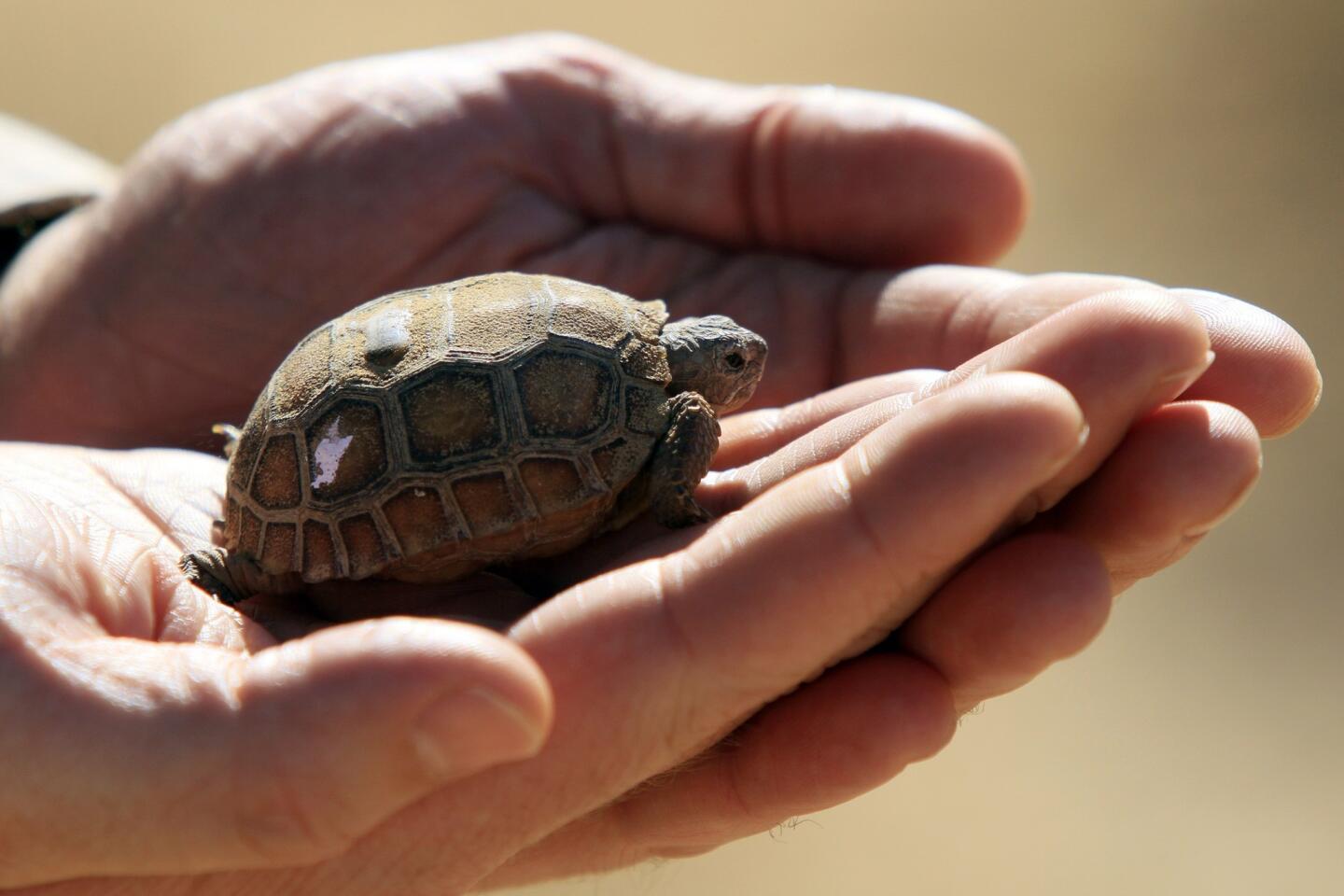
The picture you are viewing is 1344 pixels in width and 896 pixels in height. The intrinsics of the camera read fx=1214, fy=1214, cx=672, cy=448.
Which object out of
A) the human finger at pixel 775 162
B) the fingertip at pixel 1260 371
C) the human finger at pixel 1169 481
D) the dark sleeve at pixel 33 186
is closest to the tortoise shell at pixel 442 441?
the human finger at pixel 1169 481

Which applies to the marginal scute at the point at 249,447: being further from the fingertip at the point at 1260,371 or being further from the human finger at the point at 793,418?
the fingertip at the point at 1260,371

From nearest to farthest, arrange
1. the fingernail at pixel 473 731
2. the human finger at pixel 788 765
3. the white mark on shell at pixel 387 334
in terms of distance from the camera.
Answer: the fingernail at pixel 473 731 < the human finger at pixel 788 765 < the white mark on shell at pixel 387 334

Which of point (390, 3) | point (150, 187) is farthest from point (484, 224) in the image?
point (390, 3)

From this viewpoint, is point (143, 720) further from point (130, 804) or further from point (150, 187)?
point (150, 187)

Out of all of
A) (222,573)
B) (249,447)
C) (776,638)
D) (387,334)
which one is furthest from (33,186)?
(776,638)

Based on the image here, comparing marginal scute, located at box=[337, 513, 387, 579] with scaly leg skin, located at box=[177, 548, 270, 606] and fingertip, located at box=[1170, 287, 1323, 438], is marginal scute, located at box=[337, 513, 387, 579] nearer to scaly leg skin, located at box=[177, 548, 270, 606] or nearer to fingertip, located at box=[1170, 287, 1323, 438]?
scaly leg skin, located at box=[177, 548, 270, 606]
